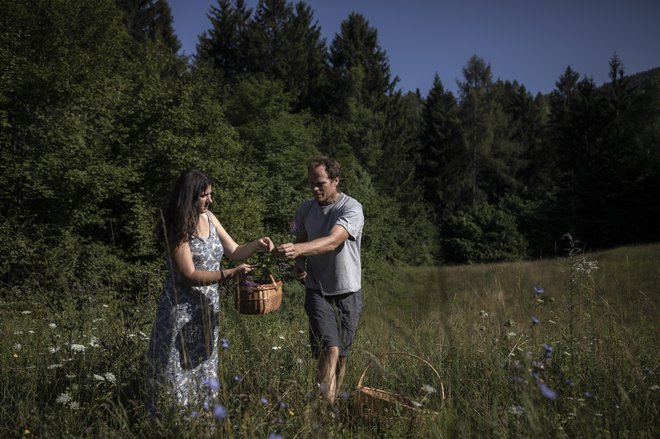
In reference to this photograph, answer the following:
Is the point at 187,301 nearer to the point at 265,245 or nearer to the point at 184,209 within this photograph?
the point at 184,209

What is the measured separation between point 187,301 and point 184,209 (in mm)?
519

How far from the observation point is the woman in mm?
2576

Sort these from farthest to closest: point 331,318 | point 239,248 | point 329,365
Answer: point 239,248 < point 331,318 < point 329,365

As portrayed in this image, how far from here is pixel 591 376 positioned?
9.07 ft

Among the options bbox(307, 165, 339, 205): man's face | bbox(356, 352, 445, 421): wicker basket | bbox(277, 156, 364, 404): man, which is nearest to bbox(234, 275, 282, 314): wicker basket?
bbox(277, 156, 364, 404): man

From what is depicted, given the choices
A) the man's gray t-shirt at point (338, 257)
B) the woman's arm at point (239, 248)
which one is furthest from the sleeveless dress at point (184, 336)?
the man's gray t-shirt at point (338, 257)

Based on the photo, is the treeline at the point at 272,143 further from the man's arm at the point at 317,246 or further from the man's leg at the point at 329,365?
the man's leg at the point at 329,365

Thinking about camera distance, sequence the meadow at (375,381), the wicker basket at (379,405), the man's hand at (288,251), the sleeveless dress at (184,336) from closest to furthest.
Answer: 1. the meadow at (375,381)
2. the wicker basket at (379,405)
3. the sleeveless dress at (184,336)
4. the man's hand at (288,251)

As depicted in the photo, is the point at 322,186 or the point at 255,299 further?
the point at 322,186

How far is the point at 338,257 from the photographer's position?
10.3 feet

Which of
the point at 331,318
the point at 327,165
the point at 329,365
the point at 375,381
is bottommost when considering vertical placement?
the point at 375,381

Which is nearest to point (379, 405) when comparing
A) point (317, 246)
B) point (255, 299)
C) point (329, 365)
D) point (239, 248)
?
A: point (329, 365)

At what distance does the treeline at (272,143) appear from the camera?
13.0m

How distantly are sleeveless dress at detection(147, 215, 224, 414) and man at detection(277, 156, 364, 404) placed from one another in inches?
19.9
